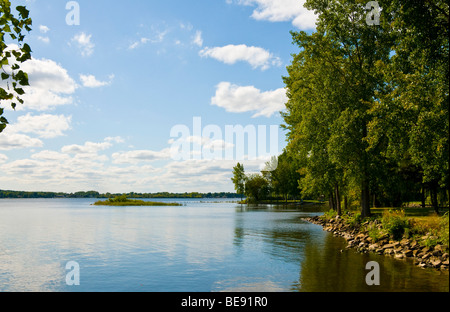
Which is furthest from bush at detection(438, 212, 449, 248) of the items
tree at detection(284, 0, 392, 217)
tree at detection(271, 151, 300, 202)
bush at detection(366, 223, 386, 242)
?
tree at detection(271, 151, 300, 202)

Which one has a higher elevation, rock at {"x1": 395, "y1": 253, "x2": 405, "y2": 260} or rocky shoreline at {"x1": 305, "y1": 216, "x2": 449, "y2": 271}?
rocky shoreline at {"x1": 305, "y1": 216, "x2": 449, "y2": 271}

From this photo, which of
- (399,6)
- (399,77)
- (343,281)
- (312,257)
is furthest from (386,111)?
(343,281)

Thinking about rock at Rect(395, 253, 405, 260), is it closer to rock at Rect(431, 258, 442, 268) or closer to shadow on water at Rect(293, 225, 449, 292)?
shadow on water at Rect(293, 225, 449, 292)

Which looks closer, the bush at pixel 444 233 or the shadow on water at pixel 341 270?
the shadow on water at pixel 341 270

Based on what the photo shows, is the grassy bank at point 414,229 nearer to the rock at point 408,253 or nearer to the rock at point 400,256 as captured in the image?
the rock at point 408,253

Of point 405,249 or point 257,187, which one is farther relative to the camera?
point 257,187

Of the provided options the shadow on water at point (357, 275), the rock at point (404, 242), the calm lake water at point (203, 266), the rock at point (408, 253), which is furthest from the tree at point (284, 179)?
the shadow on water at point (357, 275)

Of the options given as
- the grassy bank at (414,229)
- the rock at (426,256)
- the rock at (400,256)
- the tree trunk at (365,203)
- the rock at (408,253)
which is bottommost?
the rock at (400,256)

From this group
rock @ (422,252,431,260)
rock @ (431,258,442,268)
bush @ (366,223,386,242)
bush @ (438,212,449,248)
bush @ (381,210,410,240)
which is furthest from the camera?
bush @ (366,223,386,242)

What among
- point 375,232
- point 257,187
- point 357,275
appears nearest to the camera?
point 357,275

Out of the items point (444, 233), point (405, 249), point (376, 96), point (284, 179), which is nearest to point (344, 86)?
point (376, 96)

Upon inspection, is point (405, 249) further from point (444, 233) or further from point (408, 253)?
point (444, 233)

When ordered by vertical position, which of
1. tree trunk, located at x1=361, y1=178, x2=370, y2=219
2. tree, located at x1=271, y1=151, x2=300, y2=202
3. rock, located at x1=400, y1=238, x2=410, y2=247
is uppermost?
tree, located at x1=271, y1=151, x2=300, y2=202

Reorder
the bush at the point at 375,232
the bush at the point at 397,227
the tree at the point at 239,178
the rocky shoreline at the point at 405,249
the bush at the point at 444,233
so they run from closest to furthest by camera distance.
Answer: the rocky shoreline at the point at 405,249 → the bush at the point at 444,233 → the bush at the point at 397,227 → the bush at the point at 375,232 → the tree at the point at 239,178
